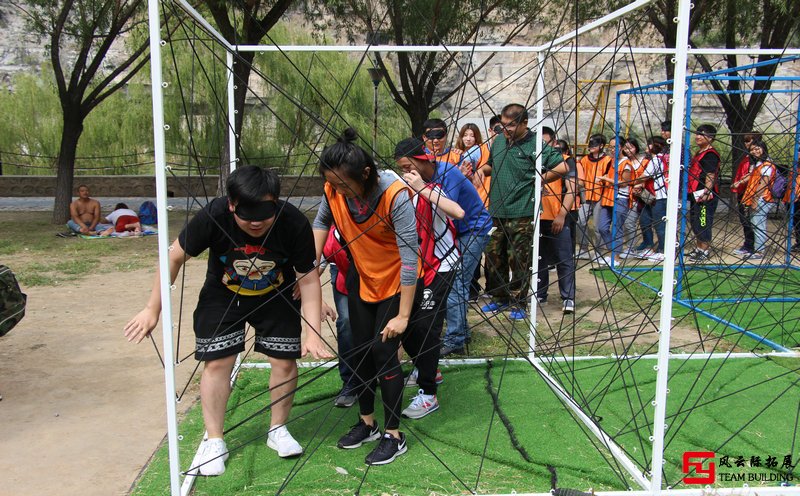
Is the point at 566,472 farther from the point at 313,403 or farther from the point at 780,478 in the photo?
the point at 313,403

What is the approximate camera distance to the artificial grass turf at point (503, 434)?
8.18ft

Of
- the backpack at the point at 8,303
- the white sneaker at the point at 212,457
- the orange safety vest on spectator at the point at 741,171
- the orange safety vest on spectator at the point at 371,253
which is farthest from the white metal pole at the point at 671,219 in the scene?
the orange safety vest on spectator at the point at 741,171

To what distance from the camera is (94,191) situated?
14594 millimetres

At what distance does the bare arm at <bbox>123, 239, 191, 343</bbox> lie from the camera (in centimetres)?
226

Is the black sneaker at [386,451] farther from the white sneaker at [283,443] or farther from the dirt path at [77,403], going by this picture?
the dirt path at [77,403]

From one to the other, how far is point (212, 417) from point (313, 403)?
740 mm

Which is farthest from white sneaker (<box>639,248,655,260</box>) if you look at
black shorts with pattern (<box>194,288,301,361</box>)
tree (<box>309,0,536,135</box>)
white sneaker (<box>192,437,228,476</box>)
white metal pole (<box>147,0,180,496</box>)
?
tree (<box>309,0,536,135</box>)

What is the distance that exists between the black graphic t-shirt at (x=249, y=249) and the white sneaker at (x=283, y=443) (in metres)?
0.57

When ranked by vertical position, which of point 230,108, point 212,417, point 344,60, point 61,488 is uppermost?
point 344,60

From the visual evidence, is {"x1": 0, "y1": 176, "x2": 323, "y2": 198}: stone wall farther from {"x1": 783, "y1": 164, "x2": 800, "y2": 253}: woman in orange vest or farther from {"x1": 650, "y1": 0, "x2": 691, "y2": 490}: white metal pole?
{"x1": 650, "y1": 0, "x2": 691, "y2": 490}: white metal pole

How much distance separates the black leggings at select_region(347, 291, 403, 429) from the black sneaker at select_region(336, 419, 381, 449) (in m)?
0.07

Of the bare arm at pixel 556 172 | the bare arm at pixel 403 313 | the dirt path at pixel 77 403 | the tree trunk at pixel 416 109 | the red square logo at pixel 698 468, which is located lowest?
the dirt path at pixel 77 403

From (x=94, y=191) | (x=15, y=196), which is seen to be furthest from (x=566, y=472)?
(x=15, y=196)

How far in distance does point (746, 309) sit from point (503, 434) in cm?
217
